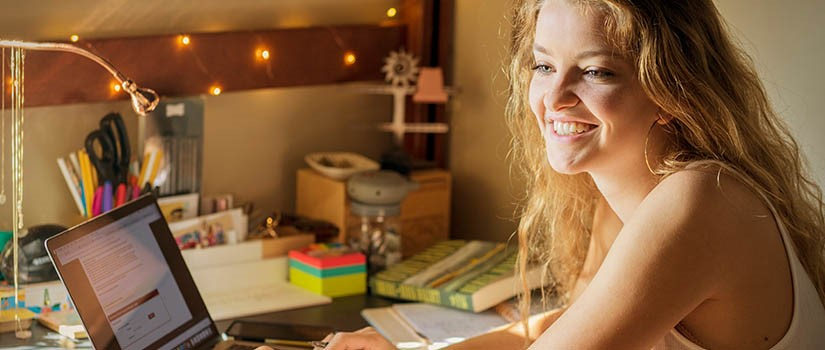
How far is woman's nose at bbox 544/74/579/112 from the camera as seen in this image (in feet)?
4.87

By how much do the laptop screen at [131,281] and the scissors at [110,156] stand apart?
31 cm

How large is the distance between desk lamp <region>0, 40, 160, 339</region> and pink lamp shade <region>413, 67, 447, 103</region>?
0.81 meters

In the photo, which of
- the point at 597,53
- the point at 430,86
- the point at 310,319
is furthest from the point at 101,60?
the point at 430,86

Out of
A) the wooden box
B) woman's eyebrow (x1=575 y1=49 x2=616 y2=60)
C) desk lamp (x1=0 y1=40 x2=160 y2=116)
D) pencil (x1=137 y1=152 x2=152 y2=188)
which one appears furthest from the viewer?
the wooden box

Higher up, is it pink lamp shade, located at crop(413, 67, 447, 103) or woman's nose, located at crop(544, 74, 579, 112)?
woman's nose, located at crop(544, 74, 579, 112)

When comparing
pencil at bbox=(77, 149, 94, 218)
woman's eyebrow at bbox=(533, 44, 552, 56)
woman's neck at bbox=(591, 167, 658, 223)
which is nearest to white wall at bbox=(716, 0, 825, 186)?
woman's neck at bbox=(591, 167, 658, 223)

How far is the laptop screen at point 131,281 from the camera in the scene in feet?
5.41

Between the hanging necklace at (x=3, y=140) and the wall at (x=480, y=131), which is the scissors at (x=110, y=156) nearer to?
the hanging necklace at (x=3, y=140)

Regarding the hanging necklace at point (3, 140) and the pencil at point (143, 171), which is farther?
the pencil at point (143, 171)

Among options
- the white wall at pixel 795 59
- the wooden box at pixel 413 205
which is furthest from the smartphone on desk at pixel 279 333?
the white wall at pixel 795 59

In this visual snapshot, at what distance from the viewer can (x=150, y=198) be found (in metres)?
1.88

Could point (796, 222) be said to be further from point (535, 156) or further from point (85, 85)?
point (85, 85)

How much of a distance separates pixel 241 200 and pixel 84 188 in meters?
0.47

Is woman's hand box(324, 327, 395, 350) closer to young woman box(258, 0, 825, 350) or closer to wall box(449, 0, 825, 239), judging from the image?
young woman box(258, 0, 825, 350)
